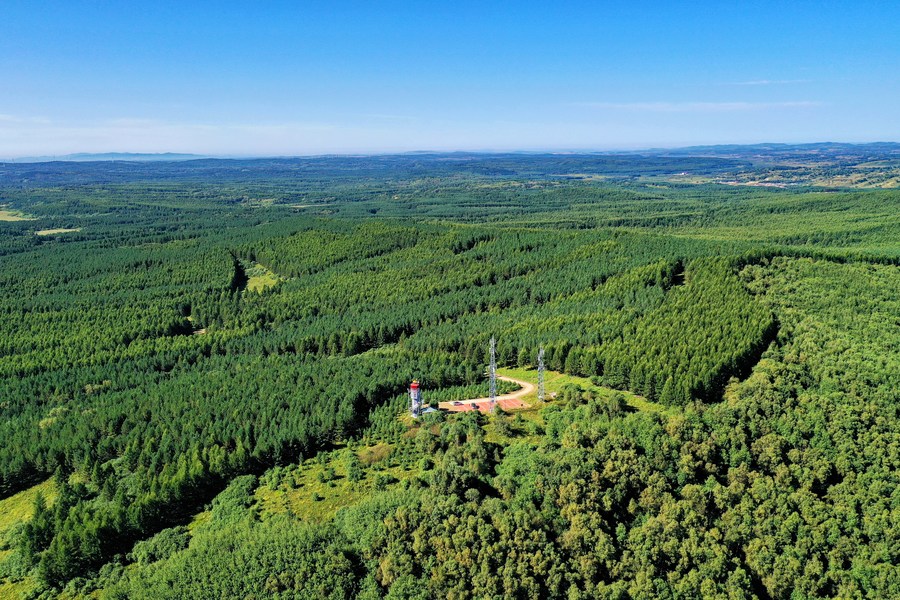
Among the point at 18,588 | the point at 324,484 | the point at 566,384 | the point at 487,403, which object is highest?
the point at 566,384

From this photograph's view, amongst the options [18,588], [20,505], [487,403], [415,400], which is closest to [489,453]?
[415,400]

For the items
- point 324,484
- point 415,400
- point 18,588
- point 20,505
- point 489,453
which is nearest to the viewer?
point 18,588

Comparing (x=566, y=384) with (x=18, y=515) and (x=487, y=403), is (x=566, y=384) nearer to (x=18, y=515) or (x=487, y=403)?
(x=487, y=403)

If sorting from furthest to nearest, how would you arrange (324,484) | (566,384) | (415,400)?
(566,384) → (415,400) → (324,484)

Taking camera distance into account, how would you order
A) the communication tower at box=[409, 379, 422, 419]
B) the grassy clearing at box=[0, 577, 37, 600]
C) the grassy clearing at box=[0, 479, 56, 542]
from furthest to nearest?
the communication tower at box=[409, 379, 422, 419] < the grassy clearing at box=[0, 479, 56, 542] < the grassy clearing at box=[0, 577, 37, 600]

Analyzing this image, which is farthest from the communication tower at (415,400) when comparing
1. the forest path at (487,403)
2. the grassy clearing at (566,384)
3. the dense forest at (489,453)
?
the grassy clearing at (566,384)

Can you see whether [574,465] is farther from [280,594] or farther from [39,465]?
[39,465]

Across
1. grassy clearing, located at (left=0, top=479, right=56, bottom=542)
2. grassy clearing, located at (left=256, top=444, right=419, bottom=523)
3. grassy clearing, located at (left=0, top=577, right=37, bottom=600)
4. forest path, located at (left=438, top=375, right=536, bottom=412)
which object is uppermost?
forest path, located at (left=438, top=375, right=536, bottom=412)

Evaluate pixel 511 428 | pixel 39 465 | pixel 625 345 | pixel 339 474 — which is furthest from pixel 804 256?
pixel 39 465

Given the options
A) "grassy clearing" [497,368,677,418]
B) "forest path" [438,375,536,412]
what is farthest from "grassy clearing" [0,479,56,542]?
"grassy clearing" [497,368,677,418]

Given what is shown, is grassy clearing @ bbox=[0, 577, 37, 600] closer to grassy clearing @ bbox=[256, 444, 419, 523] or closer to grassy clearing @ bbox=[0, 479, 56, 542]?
grassy clearing @ bbox=[0, 479, 56, 542]

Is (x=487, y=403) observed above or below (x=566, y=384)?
below
